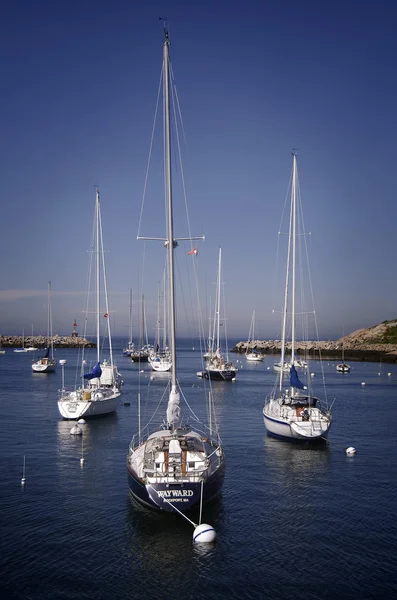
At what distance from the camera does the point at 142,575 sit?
58.9ft

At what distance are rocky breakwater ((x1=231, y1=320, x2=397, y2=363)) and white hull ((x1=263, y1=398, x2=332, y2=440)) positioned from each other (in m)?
97.5

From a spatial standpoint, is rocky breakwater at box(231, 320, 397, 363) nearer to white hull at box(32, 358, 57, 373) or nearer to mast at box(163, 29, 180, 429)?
white hull at box(32, 358, 57, 373)

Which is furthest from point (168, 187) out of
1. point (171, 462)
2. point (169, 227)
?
point (171, 462)

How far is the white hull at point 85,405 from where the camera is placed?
45.5 m

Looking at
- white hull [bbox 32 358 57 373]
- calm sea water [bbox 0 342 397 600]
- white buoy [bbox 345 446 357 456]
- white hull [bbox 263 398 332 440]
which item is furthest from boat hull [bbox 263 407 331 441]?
white hull [bbox 32 358 57 373]

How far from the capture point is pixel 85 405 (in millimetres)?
45562

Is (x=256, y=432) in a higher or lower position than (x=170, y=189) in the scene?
lower

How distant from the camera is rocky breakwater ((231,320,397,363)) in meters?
141

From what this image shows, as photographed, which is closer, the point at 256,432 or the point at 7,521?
the point at 7,521

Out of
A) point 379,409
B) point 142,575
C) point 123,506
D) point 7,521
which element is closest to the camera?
point 142,575

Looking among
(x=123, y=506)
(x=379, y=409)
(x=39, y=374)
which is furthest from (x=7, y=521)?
(x=39, y=374)

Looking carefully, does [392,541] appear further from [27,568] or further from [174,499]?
[27,568]

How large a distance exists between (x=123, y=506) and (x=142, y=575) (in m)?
6.70

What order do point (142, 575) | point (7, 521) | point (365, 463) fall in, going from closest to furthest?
point (142, 575), point (7, 521), point (365, 463)
